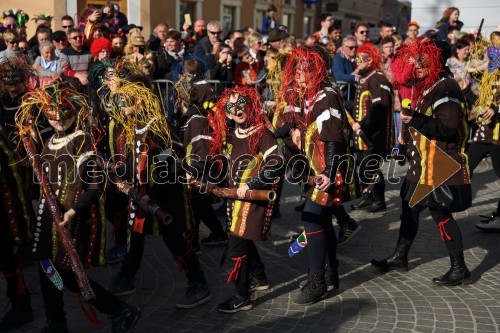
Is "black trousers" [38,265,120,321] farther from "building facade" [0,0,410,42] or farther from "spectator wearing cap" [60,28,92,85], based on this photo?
"building facade" [0,0,410,42]

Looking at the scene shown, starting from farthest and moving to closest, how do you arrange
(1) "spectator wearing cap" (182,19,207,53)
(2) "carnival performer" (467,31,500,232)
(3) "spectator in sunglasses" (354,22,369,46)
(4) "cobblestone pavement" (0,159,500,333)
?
(1) "spectator wearing cap" (182,19,207,53) → (3) "spectator in sunglasses" (354,22,369,46) → (2) "carnival performer" (467,31,500,232) → (4) "cobblestone pavement" (0,159,500,333)

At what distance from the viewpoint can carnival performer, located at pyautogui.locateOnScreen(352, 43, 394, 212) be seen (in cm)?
727

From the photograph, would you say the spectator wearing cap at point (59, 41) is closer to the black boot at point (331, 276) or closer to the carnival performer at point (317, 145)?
the carnival performer at point (317, 145)

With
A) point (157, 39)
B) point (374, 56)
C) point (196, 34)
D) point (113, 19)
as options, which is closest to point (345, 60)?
point (374, 56)

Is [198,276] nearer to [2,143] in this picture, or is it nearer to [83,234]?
[83,234]

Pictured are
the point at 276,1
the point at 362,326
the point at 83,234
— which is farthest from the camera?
the point at 276,1

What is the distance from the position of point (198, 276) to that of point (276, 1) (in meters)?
22.1

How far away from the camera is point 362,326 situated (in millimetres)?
4551

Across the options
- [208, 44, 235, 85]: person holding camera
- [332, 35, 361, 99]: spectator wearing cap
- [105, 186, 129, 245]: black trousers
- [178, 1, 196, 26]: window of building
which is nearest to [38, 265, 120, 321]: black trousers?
[105, 186, 129, 245]: black trousers

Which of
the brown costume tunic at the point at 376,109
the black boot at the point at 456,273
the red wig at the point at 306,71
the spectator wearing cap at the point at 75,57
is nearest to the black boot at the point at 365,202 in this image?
the brown costume tunic at the point at 376,109

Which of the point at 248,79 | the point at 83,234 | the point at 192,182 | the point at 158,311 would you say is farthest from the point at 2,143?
the point at 248,79

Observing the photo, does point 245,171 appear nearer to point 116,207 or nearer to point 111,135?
point 111,135

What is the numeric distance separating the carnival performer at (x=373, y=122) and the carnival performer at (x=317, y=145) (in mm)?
2288

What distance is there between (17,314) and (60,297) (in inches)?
18.9
